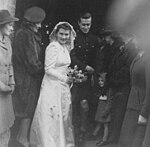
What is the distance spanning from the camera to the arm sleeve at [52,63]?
5.85 metres

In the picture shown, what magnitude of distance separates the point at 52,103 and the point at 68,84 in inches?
13.7

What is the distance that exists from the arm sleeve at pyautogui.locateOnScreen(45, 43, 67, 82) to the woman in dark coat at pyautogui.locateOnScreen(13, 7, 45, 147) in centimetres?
19

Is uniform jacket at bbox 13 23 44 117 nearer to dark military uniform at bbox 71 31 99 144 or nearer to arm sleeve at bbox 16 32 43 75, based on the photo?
arm sleeve at bbox 16 32 43 75

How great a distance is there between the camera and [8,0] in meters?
6.04

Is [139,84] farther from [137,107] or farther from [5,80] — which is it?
[5,80]

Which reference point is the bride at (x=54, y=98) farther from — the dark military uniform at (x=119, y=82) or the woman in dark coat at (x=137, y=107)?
the woman in dark coat at (x=137, y=107)

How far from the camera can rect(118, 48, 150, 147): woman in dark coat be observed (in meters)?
4.97

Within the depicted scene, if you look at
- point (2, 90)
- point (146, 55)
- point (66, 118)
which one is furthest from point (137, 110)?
point (2, 90)

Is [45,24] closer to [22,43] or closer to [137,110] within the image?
[22,43]

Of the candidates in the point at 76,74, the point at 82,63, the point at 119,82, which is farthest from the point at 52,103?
the point at 119,82

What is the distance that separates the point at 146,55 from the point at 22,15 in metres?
2.38

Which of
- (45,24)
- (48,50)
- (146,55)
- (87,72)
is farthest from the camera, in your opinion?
(45,24)

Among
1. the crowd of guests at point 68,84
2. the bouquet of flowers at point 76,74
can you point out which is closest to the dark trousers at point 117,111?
the crowd of guests at point 68,84

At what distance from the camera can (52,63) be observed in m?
5.86
